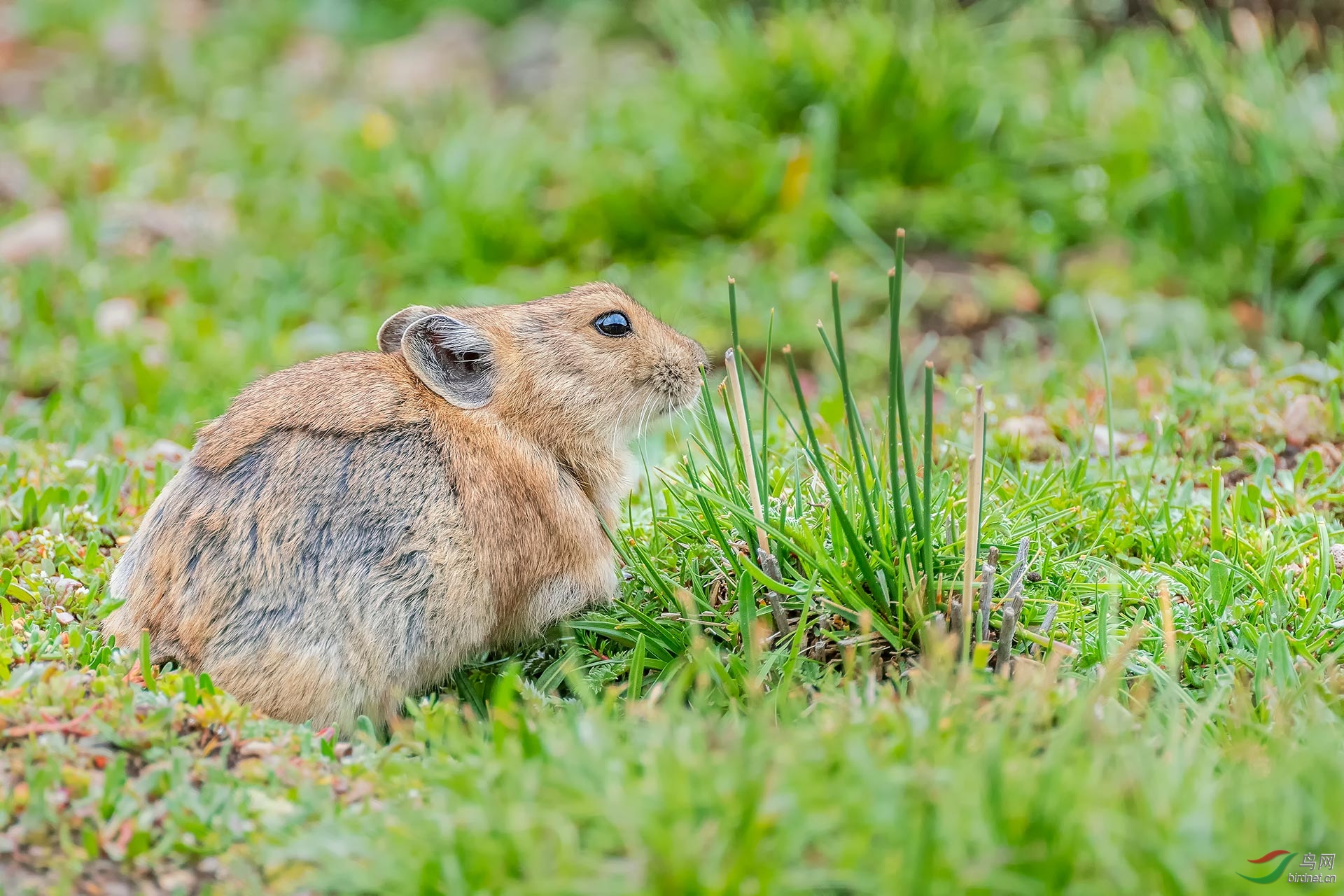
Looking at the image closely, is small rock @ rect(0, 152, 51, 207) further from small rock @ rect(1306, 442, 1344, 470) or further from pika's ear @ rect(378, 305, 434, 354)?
small rock @ rect(1306, 442, 1344, 470)

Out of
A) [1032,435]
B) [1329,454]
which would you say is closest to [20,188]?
[1032,435]

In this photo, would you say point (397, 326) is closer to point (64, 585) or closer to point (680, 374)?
point (680, 374)

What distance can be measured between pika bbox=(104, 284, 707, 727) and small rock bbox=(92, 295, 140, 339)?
3.14 meters

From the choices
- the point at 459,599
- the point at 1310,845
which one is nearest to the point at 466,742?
the point at 459,599

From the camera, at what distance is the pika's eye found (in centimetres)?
431

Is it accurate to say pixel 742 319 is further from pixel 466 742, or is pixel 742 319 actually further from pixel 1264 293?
pixel 466 742

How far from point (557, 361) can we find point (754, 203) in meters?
3.44

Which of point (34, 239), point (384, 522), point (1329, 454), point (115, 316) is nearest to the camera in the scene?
point (384, 522)

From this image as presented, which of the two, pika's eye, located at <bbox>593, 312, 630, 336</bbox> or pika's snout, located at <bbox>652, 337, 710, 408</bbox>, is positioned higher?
pika's eye, located at <bbox>593, 312, 630, 336</bbox>

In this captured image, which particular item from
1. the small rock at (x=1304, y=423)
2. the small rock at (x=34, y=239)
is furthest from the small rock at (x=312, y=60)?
the small rock at (x=1304, y=423)

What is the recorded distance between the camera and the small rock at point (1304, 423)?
4.86 m

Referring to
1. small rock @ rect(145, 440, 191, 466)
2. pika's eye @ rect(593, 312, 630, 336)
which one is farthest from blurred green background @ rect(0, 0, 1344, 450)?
pika's eye @ rect(593, 312, 630, 336)

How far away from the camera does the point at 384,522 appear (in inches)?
144

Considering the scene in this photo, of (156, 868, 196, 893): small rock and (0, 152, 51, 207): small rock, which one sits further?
(0, 152, 51, 207): small rock
